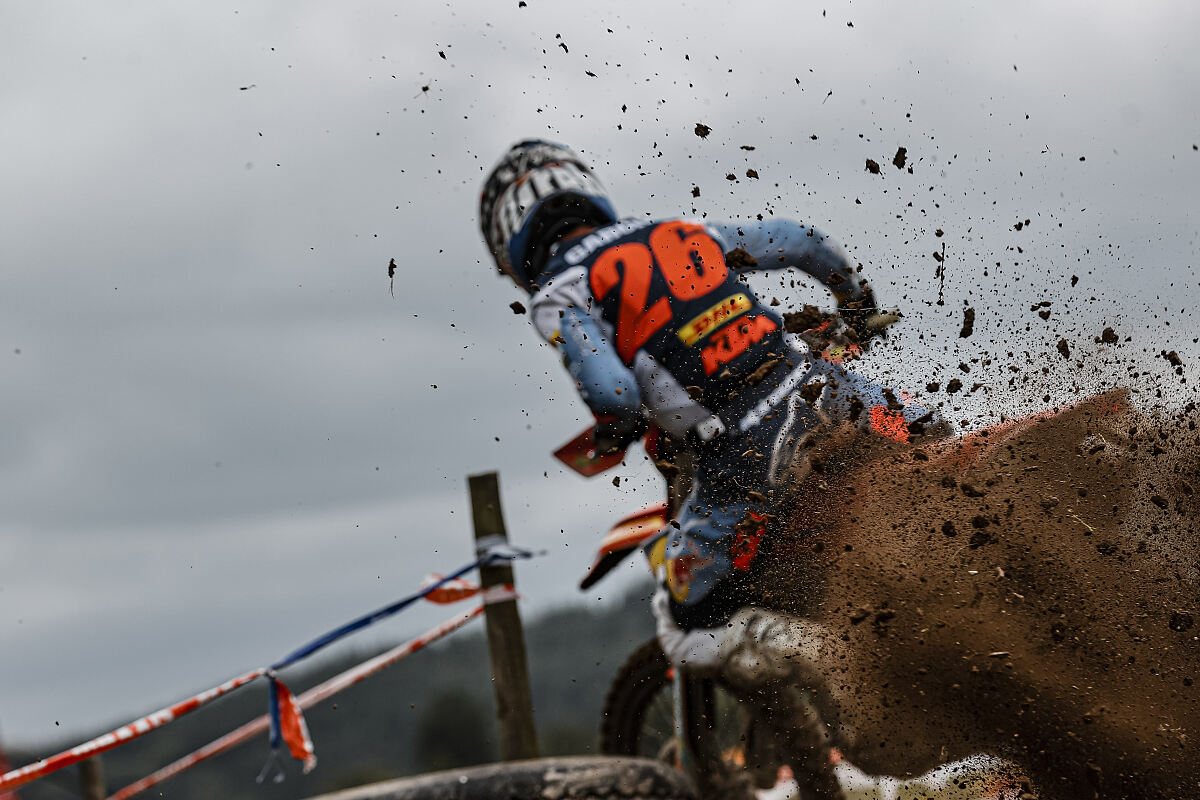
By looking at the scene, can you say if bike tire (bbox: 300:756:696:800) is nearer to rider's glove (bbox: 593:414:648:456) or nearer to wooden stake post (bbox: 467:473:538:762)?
rider's glove (bbox: 593:414:648:456)

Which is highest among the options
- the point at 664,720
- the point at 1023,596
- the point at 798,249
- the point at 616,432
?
the point at 798,249

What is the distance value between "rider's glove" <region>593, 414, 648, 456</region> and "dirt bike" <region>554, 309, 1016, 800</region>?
0.25ft

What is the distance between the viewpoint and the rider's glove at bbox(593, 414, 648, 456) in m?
3.80

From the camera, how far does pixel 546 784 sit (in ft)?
8.62

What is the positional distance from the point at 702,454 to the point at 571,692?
45.6 inches

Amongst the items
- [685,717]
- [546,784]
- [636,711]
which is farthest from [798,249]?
[546,784]

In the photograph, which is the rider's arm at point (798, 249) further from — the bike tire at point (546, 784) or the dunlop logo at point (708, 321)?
the bike tire at point (546, 784)

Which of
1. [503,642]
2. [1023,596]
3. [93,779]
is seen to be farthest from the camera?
[93,779]

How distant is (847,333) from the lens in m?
3.83

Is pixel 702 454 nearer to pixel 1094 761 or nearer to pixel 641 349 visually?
pixel 641 349

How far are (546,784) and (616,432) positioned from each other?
1535 mm

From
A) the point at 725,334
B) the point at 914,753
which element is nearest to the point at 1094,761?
the point at 914,753

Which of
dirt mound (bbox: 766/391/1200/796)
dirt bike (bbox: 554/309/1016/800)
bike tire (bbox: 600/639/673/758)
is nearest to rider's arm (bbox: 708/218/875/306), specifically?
dirt bike (bbox: 554/309/1016/800)

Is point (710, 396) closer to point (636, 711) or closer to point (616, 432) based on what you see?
point (616, 432)
